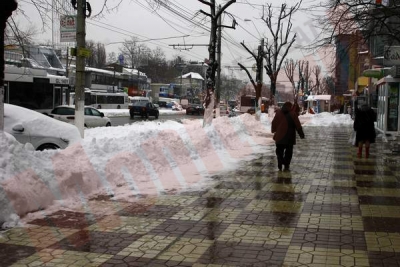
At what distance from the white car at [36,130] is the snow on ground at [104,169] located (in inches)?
47.9

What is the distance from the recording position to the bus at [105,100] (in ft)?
182

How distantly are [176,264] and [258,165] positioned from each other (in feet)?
24.0

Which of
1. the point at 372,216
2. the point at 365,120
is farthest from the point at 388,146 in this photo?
the point at 372,216

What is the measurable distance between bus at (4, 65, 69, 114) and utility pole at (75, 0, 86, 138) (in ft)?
22.7

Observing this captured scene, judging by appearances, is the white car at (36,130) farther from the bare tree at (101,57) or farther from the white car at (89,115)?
the bare tree at (101,57)

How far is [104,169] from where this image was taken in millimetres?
8578

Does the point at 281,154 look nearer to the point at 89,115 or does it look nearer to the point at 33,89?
the point at 33,89

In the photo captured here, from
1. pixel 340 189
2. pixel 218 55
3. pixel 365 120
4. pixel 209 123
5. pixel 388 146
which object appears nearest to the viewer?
pixel 340 189

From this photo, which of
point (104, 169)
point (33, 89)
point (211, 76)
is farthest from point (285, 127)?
point (33, 89)

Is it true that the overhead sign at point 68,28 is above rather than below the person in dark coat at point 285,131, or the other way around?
above

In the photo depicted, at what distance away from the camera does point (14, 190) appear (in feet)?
20.2

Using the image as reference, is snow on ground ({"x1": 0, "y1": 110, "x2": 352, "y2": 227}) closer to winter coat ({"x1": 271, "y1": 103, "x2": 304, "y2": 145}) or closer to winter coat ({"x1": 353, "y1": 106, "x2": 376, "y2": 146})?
winter coat ({"x1": 271, "y1": 103, "x2": 304, "y2": 145})

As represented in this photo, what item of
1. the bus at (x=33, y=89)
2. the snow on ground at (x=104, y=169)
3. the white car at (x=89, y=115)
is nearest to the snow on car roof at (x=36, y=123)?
the snow on ground at (x=104, y=169)

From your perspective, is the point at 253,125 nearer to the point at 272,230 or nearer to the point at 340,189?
the point at 340,189
